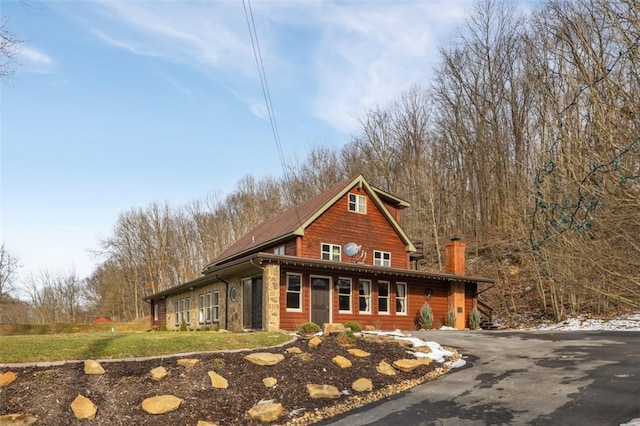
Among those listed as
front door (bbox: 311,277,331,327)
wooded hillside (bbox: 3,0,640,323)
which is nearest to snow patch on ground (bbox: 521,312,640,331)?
wooded hillside (bbox: 3,0,640,323)

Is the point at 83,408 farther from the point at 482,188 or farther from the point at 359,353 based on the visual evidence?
the point at 482,188

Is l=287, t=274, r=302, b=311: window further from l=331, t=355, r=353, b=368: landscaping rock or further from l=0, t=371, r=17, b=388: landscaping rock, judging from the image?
l=0, t=371, r=17, b=388: landscaping rock

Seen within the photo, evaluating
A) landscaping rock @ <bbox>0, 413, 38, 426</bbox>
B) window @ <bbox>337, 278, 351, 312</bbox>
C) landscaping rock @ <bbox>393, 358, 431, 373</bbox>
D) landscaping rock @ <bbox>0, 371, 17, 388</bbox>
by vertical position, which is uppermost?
window @ <bbox>337, 278, 351, 312</bbox>

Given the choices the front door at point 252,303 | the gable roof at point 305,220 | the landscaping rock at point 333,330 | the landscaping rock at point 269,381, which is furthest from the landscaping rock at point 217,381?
the gable roof at point 305,220

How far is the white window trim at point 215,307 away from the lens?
24.6 meters

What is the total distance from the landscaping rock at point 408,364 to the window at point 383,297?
34.9 feet

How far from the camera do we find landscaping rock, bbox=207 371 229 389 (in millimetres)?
9781

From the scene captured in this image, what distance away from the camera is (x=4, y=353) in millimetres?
9953

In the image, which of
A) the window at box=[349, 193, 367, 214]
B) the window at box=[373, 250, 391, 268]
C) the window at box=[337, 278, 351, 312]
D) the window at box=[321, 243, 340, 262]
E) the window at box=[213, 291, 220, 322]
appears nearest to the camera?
the window at box=[337, 278, 351, 312]

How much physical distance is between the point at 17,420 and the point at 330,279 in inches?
577

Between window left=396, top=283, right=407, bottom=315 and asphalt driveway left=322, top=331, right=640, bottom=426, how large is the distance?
30.8 feet

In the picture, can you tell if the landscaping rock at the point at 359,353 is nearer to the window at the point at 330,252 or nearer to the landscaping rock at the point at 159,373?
the landscaping rock at the point at 159,373

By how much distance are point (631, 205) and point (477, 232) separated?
33.0 meters

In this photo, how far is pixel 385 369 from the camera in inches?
460
